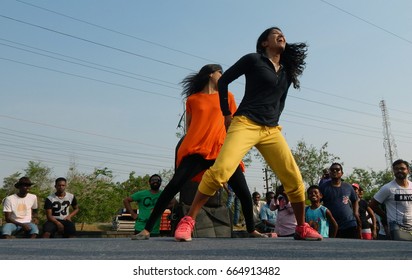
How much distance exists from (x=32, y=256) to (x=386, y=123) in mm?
80563

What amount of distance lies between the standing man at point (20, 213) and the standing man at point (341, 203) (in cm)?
528

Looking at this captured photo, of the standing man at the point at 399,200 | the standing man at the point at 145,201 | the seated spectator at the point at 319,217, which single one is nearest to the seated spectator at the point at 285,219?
the seated spectator at the point at 319,217

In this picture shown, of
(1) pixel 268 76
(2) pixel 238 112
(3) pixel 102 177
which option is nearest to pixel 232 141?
(2) pixel 238 112

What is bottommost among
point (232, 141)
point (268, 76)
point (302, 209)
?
point (302, 209)

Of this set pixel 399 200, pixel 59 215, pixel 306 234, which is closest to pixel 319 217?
pixel 399 200

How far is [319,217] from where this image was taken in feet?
25.0

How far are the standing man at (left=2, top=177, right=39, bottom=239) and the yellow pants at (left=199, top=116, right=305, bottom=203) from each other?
6188mm

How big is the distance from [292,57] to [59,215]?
255 inches

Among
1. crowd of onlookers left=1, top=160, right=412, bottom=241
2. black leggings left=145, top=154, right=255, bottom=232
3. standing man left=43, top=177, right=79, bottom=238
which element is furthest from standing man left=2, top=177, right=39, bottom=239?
black leggings left=145, top=154, right=255, bottom=232

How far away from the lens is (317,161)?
51531mm

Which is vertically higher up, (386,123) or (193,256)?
(386,123)

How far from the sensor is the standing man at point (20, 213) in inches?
371

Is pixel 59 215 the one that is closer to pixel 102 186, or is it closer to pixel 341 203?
pixel 341 203

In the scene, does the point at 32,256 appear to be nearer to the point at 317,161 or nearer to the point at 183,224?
the point at 183,224
